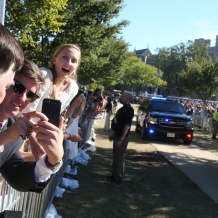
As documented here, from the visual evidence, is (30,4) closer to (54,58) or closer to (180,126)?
(180,126)

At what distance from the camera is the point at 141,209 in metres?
6.44

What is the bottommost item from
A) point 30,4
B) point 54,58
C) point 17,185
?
point 17,185

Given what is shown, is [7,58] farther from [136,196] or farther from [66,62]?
[136,196]

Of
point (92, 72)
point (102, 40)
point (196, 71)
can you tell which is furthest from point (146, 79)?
point (102, 40)

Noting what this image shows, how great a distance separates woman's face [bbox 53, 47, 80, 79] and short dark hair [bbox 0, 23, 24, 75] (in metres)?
2.20

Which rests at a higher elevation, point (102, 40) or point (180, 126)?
point (102, 40)

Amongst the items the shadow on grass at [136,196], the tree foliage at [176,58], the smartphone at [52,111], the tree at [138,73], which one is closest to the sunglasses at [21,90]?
the smartphone at [52,111]

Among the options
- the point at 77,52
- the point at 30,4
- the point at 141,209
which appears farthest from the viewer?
the point at 30,4

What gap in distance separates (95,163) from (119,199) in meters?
3.04

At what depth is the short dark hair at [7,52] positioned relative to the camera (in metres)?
1.41

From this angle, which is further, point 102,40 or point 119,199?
point 102,40

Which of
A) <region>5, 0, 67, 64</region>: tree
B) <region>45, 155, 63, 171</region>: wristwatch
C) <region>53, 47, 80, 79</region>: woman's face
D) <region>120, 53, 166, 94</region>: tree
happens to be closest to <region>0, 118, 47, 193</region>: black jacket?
<region>45, 155, 63, 171</region>: wristwatch

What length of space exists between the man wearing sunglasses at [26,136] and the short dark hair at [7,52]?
37 centimetres

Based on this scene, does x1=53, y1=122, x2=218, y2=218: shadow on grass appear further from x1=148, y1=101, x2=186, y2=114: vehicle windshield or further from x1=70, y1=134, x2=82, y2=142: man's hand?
x1=148, y1=101, x2=186, y2=114: vehicle windshield
